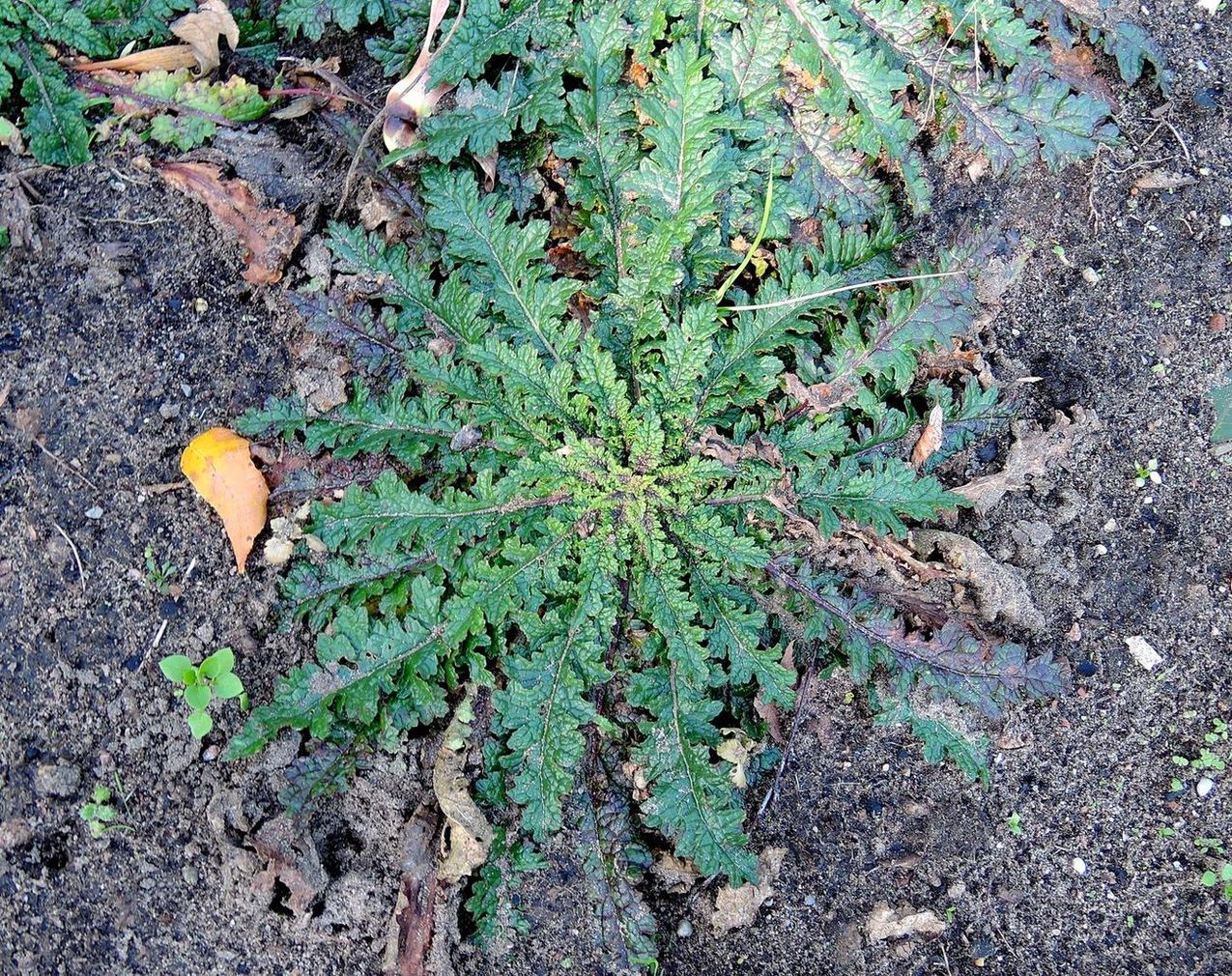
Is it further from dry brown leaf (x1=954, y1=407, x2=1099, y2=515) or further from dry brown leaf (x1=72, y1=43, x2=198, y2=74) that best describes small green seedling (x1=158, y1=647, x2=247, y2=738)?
dry brown leaf (x1=954, y1=407, x2=1099, y2=515)

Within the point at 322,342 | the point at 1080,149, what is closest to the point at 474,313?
the point at 322,342

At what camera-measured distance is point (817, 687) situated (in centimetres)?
289

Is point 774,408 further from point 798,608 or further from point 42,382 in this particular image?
point 42,382

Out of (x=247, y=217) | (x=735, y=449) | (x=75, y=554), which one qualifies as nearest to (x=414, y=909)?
(x=75, y=554)

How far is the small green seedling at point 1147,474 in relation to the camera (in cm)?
300

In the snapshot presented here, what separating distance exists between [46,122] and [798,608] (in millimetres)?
2652

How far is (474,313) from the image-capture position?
2.73 meters

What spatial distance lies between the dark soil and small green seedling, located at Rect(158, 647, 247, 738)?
0.19ft

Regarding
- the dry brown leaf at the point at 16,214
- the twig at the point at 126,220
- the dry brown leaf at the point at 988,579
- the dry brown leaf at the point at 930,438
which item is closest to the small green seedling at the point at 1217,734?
the dry brown leaf at the point at 988,579

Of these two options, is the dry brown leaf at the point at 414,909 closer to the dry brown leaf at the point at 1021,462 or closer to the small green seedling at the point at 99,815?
the small green seedling at the point at 99,815

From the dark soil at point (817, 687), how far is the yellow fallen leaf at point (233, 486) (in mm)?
94

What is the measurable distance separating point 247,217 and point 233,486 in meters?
0.81

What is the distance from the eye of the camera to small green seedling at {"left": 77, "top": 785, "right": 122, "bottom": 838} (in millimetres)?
2768

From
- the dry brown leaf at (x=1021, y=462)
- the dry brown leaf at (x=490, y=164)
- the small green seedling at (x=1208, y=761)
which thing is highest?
the dry brown leaf at (x=490, y=164)
